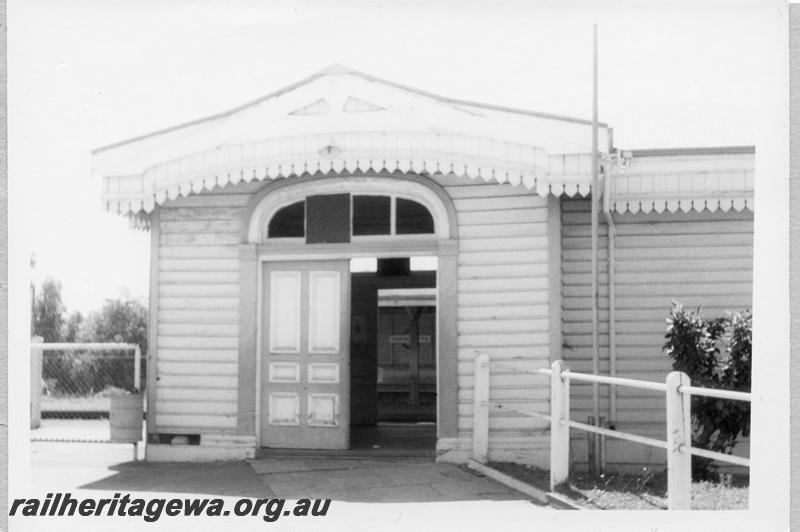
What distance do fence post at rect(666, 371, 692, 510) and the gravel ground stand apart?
428 mm

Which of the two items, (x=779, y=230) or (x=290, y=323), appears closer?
(x=779, y=230)

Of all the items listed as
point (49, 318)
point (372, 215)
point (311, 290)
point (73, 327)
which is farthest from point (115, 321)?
point (372, 215)

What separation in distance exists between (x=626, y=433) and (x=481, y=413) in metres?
1.52

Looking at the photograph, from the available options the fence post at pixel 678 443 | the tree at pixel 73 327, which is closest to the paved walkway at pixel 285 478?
the fence post at pixel 678 443

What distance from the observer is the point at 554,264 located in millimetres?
8875

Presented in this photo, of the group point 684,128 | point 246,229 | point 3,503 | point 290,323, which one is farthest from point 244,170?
point 684,128

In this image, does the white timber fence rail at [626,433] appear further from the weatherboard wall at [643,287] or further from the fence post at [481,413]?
the weatherboard wall at [643,287]

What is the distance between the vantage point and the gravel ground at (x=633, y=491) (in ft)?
21.2

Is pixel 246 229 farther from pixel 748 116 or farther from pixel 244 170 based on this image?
pixel 748 116

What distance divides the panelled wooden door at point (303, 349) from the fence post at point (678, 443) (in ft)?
13.8

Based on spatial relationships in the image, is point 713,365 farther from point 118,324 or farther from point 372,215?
point 118,324

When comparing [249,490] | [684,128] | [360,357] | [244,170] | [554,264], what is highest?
[684,128]

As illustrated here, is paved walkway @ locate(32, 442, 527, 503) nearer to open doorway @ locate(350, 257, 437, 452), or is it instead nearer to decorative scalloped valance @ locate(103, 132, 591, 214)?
open doorway @ locate(350, 257, 437, 452)

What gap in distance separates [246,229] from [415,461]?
3.00m
